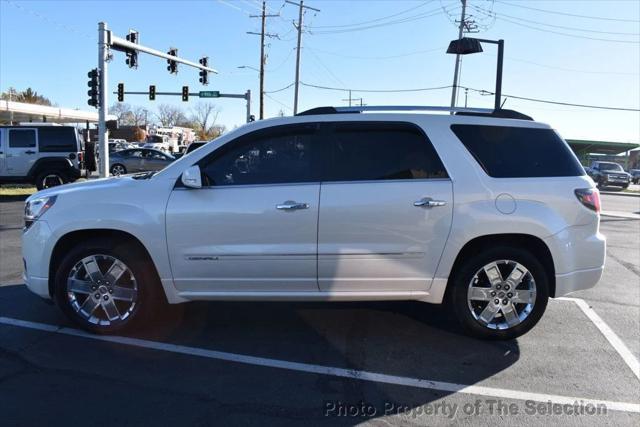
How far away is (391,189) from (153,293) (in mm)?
2153

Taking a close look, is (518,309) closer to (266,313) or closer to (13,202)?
(266,313)

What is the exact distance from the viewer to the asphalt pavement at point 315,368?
328cm

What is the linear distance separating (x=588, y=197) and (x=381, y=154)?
69.4 inches

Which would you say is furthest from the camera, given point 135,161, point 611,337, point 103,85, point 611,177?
point 611,177

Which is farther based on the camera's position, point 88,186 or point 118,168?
point 118,168

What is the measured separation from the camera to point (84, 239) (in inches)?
174

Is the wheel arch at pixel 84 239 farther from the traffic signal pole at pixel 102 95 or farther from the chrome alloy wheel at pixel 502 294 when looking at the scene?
the traffic signal pole at pixel 102 95

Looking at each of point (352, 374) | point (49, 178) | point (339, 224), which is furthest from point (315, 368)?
point (49, 178)

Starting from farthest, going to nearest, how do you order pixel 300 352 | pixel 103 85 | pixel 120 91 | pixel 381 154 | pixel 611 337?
pixel 120 91 < pixel 103 85 < pixel 611 337 < pixel 381 154 < pixel 300 352

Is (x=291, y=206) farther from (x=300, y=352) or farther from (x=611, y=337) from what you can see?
(x=611, y=337)

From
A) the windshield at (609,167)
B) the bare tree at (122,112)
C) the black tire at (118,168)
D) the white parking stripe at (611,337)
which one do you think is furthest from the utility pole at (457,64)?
the bare tree at (122,112)

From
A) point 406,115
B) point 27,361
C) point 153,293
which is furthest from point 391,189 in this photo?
point 27,361

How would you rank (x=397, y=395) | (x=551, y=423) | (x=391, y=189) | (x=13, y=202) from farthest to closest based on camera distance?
(x=13, y=202) → (x=391, y=189) → (x=397, y=395) → (x=551, y=423)

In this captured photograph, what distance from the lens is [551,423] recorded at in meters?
3.21
